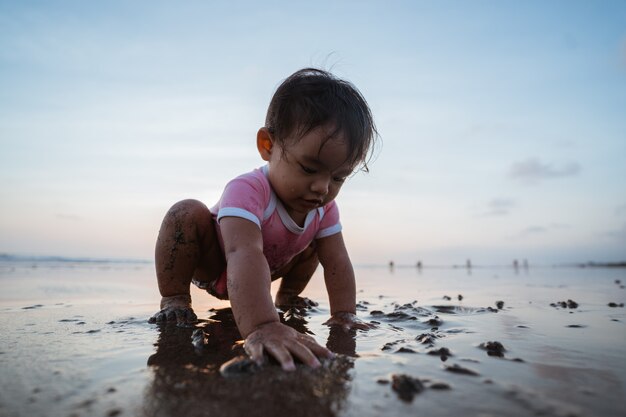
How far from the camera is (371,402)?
1067 millimetres

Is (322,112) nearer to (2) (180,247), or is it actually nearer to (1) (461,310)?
(2) (180,247)

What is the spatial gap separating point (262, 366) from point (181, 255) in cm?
153

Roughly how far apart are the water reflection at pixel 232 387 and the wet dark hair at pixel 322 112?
125cm

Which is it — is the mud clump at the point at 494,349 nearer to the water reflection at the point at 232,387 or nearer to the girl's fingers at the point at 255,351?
the water reflection at the point at 232,387

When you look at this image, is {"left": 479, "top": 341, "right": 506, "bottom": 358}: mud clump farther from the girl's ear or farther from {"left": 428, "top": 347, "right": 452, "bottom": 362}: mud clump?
the girl's ear

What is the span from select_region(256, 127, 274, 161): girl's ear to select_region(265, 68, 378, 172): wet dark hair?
0.04m

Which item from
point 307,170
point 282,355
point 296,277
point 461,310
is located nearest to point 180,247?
point 307,170

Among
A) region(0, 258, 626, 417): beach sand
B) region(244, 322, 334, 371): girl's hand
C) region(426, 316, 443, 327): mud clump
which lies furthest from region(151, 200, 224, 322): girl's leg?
region(426, 316, 443, 327): mud clump

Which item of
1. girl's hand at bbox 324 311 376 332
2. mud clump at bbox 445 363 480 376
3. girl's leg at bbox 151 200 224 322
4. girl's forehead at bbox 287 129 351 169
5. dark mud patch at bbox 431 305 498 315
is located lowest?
dark mud patch at bbox 431 305 498 315

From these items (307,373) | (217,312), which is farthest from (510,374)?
(217,312)

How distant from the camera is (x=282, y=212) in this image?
105 inches

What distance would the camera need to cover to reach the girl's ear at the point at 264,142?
2.65 meters

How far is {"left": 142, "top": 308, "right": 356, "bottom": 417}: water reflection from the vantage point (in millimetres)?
1001

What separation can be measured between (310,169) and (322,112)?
0.36 meters
